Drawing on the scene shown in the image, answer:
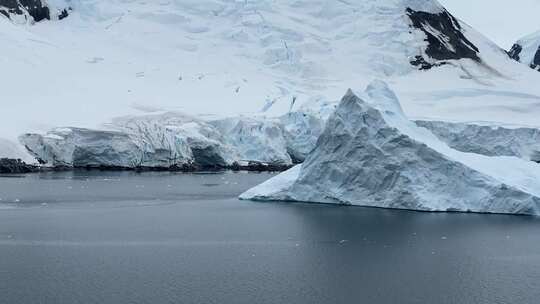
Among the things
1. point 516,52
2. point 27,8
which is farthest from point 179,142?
point 516,52

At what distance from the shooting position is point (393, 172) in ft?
61.8

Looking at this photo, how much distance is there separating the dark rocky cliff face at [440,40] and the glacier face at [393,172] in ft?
139

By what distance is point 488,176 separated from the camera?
17.8 m

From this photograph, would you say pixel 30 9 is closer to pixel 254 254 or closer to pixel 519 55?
pixel 254 254

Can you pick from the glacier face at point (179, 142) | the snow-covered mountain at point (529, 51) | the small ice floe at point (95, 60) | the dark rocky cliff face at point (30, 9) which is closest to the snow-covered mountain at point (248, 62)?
the small ice floe at point (95, 60)

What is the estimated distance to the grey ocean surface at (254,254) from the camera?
10.4m

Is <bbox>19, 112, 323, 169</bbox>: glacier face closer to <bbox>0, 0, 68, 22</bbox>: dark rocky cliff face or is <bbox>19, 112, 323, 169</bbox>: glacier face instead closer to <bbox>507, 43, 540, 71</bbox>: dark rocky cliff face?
<bbox>0, 0, 68, 22</bbox>: dark rocky cliff face

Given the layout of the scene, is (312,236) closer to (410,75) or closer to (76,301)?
(76,301)

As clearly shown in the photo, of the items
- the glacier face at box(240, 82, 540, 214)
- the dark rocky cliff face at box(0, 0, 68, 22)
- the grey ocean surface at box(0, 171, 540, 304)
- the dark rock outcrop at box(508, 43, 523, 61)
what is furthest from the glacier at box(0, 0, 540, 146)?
the dark rock outcrop at box(508, 43, 523, 61)

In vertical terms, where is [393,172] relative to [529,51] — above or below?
below

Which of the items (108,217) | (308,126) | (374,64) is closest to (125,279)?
(108,217)

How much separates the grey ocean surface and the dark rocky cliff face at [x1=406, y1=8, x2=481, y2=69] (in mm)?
45073

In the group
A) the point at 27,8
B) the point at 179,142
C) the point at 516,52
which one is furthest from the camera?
the point at 516,52

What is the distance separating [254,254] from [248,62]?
4382 centimetres
